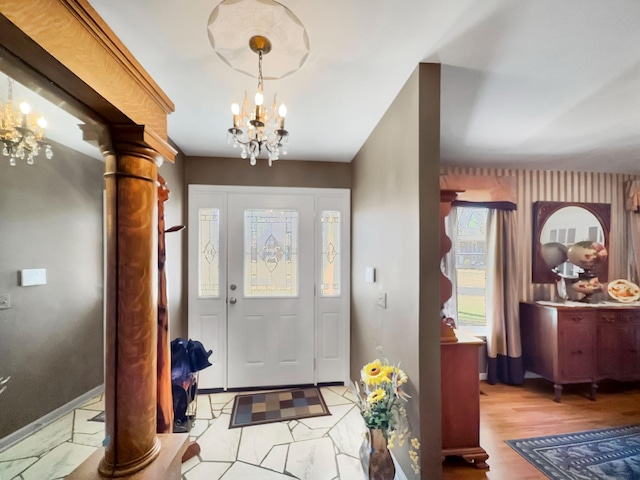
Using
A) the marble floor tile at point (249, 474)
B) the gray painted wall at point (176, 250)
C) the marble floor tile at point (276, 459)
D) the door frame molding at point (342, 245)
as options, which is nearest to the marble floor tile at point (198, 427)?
the marble floor tile at point (249, 474)

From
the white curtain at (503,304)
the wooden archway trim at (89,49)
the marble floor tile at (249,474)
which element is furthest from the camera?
the white curtain at (503,304)

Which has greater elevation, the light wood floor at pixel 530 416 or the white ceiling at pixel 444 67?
the white ceiling at pixel 444 67

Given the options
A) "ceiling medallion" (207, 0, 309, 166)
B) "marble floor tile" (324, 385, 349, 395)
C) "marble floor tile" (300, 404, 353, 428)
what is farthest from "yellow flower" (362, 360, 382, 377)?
"marble floor tile" (324, 385, 349, 395)

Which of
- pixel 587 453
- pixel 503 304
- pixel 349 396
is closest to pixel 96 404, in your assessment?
pixel 349 396

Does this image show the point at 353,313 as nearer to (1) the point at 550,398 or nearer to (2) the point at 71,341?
(1) the point at 550,398

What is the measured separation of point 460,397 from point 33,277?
7.55 feet

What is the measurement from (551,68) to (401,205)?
3.64 ft

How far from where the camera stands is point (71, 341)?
0.92 metres

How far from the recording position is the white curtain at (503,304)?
3.20 metres

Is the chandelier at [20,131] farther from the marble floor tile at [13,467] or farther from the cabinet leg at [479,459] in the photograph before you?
the cabinet leg at [479,459]

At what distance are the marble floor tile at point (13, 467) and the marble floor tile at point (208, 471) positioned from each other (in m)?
1.46

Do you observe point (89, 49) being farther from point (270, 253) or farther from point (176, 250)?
point (270, 253)

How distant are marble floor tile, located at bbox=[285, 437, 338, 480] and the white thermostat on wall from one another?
1.86 meters

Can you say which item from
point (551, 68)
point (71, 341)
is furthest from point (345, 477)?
point (551, 68)
